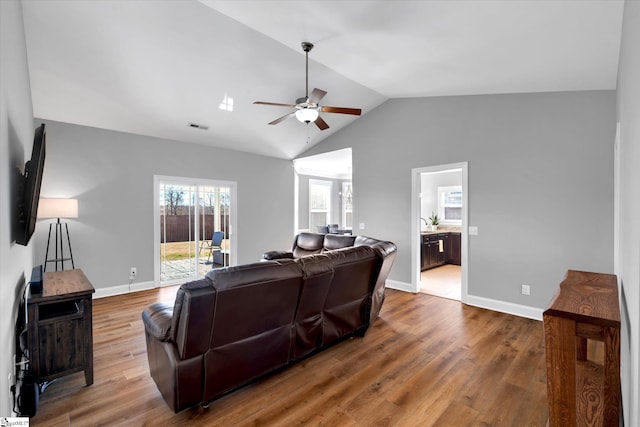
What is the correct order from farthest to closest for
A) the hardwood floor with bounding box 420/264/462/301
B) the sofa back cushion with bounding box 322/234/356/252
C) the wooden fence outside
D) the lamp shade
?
the wooden fence outside, the hardwood floor with bounding box 420/264/462/301, the sofa back cushion with bounding box 322/234/356/252, the lamp shade

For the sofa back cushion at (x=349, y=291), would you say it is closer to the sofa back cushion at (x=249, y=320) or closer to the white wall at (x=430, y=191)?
the sofa back cushion at (x=249, y=320)

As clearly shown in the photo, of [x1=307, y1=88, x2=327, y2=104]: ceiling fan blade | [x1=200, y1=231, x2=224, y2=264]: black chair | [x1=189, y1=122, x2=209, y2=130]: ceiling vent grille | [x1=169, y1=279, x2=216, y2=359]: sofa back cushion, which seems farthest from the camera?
[x1=200, y1=231, x2=224, y2=264]: black chair

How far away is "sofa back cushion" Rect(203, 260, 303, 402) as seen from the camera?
1.98m

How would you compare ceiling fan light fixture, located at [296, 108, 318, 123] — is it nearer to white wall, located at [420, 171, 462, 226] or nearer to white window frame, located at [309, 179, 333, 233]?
white wall, located at [420, 171, 462, 226]

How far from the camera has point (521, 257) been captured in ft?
13.1

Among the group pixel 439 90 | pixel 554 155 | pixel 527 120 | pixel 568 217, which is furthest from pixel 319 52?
pixel 568 217

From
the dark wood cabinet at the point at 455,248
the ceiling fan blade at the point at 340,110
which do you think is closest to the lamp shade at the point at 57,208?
the ceiling fan blade at the point at 340,110

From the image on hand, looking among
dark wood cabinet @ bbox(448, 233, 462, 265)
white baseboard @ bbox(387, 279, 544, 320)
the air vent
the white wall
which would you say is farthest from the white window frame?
white baseboard @ bbox(387, 279, 544, 320)

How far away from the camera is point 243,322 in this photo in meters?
2.13

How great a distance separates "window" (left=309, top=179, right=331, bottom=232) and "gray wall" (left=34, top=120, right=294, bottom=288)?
3194mm

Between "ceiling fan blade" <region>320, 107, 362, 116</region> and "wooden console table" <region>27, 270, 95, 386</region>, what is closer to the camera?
"wooden console table" <region>27, 270, 95, 386</region>

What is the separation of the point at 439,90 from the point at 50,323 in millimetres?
5154

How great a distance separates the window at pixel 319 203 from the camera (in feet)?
29.9

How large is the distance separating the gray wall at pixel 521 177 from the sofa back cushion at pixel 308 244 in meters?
1.45
